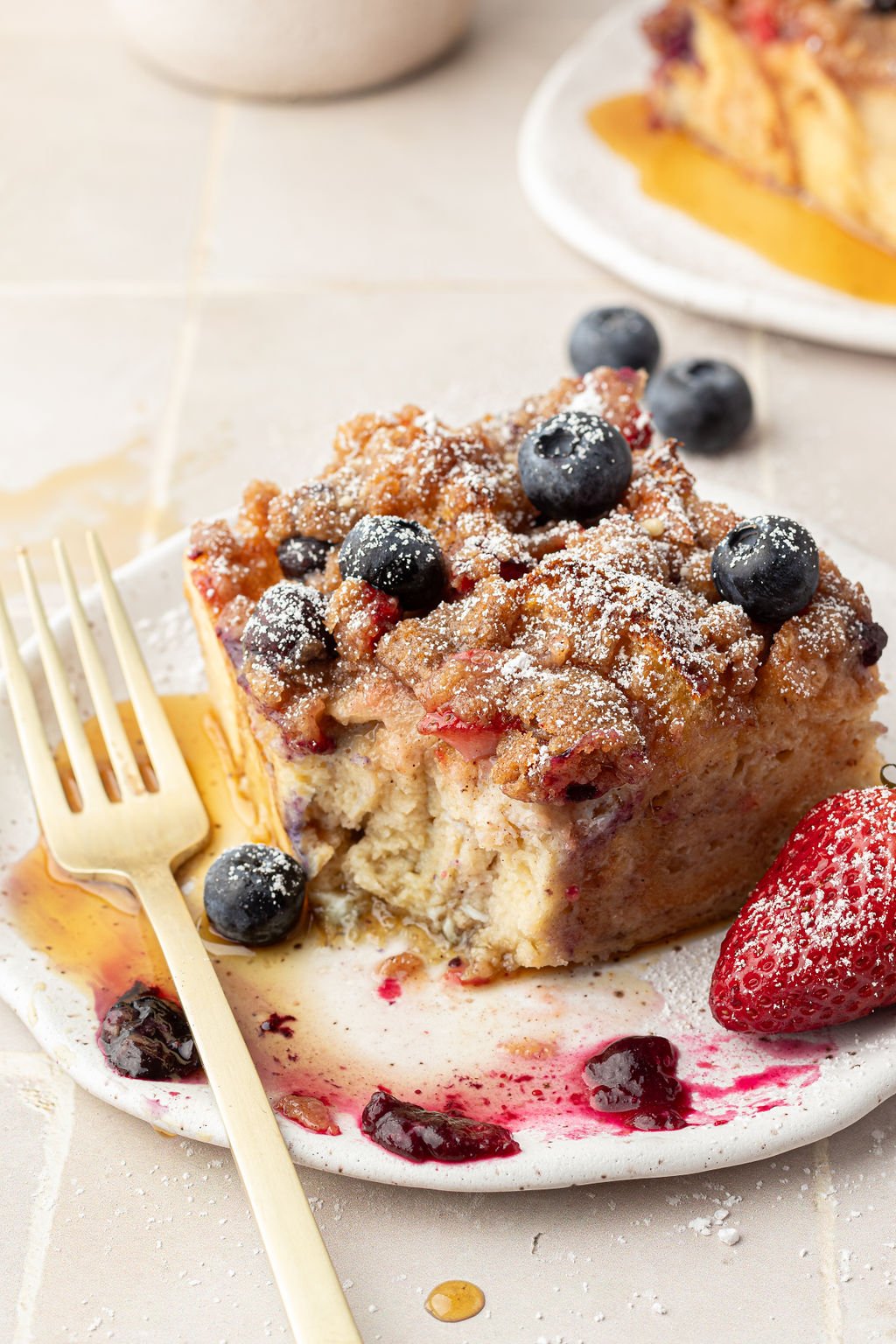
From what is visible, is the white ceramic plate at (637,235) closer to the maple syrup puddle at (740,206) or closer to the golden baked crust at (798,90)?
the maple syrup puddle at (740,206)

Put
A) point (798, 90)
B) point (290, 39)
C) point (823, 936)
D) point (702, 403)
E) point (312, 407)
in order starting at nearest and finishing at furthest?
point (823, 936), point (702, 403), point (312, 407), point (798, 90), point (290, 39)

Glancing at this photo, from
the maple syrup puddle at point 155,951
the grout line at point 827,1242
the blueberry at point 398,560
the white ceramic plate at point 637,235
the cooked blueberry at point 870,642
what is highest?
the blueberry at point 398,560

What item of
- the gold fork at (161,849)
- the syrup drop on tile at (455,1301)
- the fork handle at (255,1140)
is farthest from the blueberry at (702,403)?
the syrup drop on tile at (455,1301)

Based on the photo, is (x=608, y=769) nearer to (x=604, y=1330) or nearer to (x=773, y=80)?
(x=604, y=1330)

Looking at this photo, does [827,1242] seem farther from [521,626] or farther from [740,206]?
[740,206]

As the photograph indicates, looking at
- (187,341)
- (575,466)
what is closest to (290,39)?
(187,341)

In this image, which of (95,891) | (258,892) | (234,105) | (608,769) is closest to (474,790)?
(608,769)
